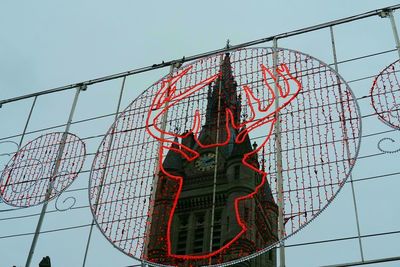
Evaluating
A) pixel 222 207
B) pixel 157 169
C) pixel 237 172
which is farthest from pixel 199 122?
pixel 237 172

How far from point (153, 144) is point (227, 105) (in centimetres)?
209

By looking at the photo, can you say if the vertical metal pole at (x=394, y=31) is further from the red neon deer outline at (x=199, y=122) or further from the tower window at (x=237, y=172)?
the tower window at (x=237, y=172)

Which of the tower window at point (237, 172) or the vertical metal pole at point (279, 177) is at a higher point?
the tower window at point (237, 172)

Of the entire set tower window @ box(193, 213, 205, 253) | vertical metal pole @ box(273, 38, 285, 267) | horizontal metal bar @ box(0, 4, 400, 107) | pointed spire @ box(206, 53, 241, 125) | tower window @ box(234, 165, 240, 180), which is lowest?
vertical metal pole @ box(273, 38, 285, 267)

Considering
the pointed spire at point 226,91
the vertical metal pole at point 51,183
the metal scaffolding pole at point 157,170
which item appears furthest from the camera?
the pointed spire at point 226,91

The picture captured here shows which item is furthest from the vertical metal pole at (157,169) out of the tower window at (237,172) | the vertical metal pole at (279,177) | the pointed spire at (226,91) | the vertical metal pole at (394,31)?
the tower window at (237,172)

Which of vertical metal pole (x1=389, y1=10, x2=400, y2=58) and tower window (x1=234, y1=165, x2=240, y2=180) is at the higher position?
tower window (x1=234, y1=165, x2=240, y2=180)

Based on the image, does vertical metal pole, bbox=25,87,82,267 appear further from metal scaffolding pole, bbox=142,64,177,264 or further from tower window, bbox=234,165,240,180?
tower window, bbox=234,165,240,180

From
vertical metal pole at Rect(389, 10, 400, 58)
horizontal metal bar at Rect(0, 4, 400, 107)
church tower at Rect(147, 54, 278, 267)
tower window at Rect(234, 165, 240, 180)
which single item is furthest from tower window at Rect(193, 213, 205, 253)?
vertical metal pole at Rect(389, 10, 400, 58)

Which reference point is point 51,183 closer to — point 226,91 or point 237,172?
point 226,91

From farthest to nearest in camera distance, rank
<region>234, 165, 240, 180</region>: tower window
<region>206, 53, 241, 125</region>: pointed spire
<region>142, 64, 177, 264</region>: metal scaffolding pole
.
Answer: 1. <region>234, 165, 240, 180</region>: tower window
2. <region>206, 53, 241, 125</region>: pointed spire
3. <region>142, 64, 177, 264</region>: metal scaffolding pole

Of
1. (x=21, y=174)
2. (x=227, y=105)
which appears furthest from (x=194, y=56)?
(x=21, y=174)

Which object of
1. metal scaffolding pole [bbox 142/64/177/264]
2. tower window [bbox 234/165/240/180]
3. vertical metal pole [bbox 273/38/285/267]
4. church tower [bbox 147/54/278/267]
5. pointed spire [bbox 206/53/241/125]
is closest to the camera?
vertical metal pole [bbox 273/38/285/267]

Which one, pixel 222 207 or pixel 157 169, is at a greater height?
pixel 222 207
